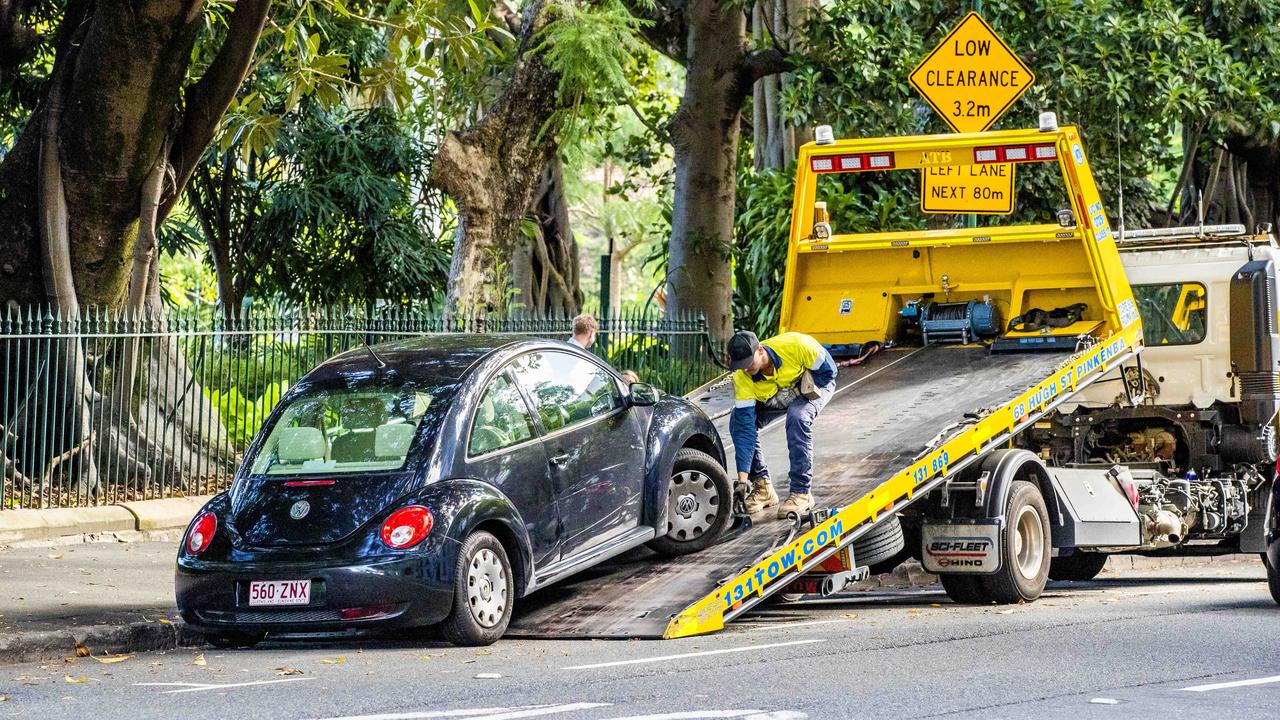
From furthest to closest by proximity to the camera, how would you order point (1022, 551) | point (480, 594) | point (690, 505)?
point (1022, 551)
point (690, 505)
point (480, 594)

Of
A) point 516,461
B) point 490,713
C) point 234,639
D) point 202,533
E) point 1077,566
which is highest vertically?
point 516,461

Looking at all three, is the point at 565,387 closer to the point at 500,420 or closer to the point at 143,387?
the point at 500,420

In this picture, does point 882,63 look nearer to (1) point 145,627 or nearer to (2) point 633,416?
(2) point 633,416

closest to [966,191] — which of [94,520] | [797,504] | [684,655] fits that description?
[797,504]

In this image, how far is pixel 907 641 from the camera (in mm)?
9242

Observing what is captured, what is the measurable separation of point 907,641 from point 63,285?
8.87m

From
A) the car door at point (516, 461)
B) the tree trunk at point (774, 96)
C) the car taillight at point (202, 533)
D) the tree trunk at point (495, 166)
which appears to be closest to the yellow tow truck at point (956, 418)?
the car door at point (516, 461)

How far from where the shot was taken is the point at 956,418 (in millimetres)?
11312

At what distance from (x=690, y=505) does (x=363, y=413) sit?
2.20m

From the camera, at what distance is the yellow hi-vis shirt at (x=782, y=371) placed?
10820mm

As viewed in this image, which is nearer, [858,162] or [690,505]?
[690,505]

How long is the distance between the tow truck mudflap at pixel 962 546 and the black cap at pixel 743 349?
1881 millimetres

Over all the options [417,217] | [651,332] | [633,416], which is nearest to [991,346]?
[633,416]

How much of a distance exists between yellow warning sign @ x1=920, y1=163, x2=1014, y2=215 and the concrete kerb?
21.0 ft
